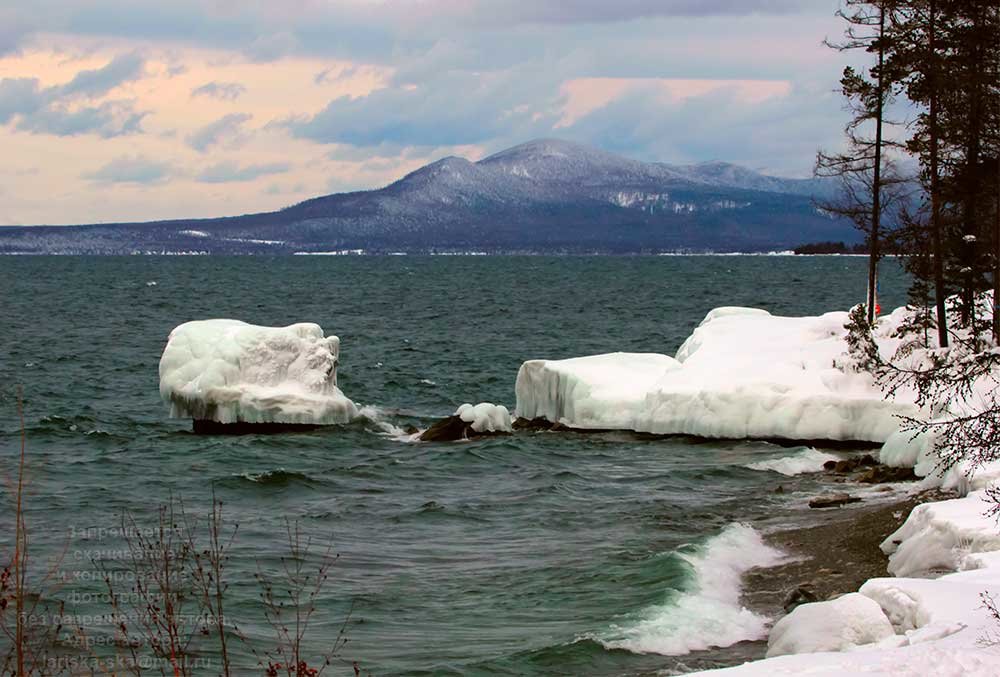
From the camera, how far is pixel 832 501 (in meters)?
20.0

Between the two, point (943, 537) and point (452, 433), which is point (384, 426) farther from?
point (943, 537)

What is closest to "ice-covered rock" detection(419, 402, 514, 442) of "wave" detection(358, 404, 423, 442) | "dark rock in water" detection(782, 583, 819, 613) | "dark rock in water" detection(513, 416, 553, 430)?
"wave" detection(358, 404, 423, 442)

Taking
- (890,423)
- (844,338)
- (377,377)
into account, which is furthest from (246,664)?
(377,377)

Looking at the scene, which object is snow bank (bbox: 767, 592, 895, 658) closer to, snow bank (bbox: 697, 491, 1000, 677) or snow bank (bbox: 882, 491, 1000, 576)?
snow bank (bbox: 697, 491, 1000, 677)

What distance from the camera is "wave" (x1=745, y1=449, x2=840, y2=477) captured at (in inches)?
939

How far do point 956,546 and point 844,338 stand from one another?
16519 mm

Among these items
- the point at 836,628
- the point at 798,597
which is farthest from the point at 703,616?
the point at 836,628

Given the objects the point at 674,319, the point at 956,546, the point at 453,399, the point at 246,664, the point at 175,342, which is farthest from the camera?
the point at 674,319

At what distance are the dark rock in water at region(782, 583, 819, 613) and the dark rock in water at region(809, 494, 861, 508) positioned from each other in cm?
539

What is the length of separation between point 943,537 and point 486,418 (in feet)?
51.1

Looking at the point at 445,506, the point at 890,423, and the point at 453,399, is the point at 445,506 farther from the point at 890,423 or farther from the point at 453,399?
the point at 453,399

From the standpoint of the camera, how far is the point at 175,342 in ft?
95.6

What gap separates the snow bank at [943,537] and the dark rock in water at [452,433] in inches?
534

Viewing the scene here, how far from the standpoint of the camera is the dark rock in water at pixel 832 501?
20.0 m
